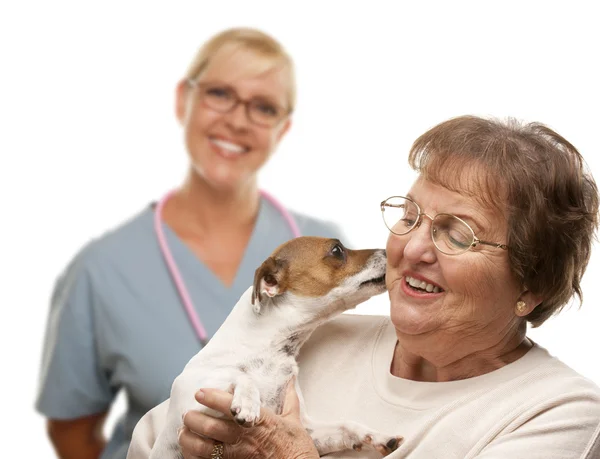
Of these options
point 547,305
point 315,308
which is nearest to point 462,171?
point 547,305

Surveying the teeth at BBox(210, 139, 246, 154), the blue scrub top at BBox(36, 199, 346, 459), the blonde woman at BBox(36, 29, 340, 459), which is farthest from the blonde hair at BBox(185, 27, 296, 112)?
the blue scrub top at BBox(36, 199, 346, 459)

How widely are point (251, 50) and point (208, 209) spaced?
53cm

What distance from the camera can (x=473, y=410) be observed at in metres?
1.34

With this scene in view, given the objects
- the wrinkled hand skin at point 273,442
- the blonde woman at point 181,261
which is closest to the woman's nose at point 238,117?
the blonde woman at point 181,261

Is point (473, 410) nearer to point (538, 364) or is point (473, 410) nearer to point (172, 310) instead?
point (538, 364)

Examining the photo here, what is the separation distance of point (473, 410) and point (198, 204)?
59.0 inches

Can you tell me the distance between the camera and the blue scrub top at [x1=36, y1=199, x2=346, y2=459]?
2.37 m

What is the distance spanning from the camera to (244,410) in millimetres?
1342

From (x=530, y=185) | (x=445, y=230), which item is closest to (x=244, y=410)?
(x=445, y=230)

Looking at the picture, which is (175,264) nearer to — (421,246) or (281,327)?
(281,327)

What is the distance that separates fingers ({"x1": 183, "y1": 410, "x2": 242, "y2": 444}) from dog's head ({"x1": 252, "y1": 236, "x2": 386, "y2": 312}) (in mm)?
248

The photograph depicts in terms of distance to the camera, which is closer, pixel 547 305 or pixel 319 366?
pixel 547 305

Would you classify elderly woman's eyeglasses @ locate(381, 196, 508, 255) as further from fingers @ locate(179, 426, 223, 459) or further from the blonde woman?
the blonde woman

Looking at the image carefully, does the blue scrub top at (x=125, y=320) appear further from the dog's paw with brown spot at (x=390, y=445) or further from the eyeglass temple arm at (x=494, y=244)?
the eyeglass temple arm at (x=494, y=244)
